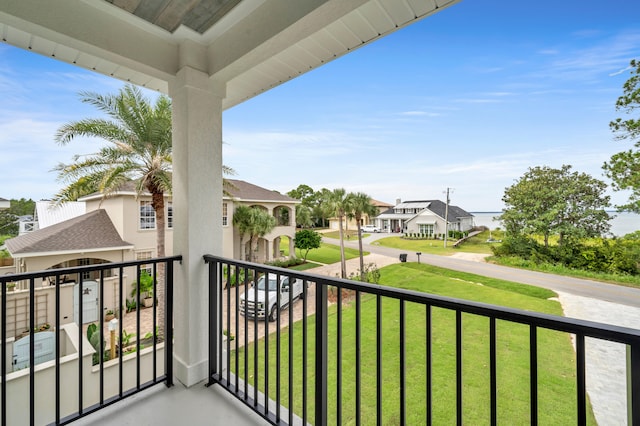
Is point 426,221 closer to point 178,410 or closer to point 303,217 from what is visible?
point 303,217

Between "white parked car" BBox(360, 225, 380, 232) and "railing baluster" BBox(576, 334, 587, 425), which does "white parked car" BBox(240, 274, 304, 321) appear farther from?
"white parked car" BBox(360, 225, 380, 232)

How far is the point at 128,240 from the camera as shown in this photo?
7816 millimetres

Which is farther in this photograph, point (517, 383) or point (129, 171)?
point (129, 171)

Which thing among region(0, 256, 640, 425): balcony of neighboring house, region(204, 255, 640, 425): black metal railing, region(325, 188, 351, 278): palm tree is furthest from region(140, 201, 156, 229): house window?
region(204, 255, 640, 425): black metal railing

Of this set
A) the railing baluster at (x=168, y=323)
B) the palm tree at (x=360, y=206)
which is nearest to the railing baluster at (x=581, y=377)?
the railing baluster at (x=168, y=323)

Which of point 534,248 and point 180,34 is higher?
point 180,34

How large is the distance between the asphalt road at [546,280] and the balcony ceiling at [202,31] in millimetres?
5757

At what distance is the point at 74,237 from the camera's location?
643cm

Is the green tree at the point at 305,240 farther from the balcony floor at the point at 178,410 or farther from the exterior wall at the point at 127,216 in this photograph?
the balcony floor at the point at 178,410

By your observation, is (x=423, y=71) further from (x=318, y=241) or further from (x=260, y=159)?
(x=318, y=241)

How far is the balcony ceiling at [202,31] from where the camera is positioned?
1.51 metres

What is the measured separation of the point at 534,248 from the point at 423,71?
16.5 ft

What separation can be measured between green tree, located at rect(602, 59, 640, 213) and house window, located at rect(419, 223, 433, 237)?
5335mm

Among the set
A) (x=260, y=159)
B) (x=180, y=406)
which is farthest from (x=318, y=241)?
(x=180, y=406)
